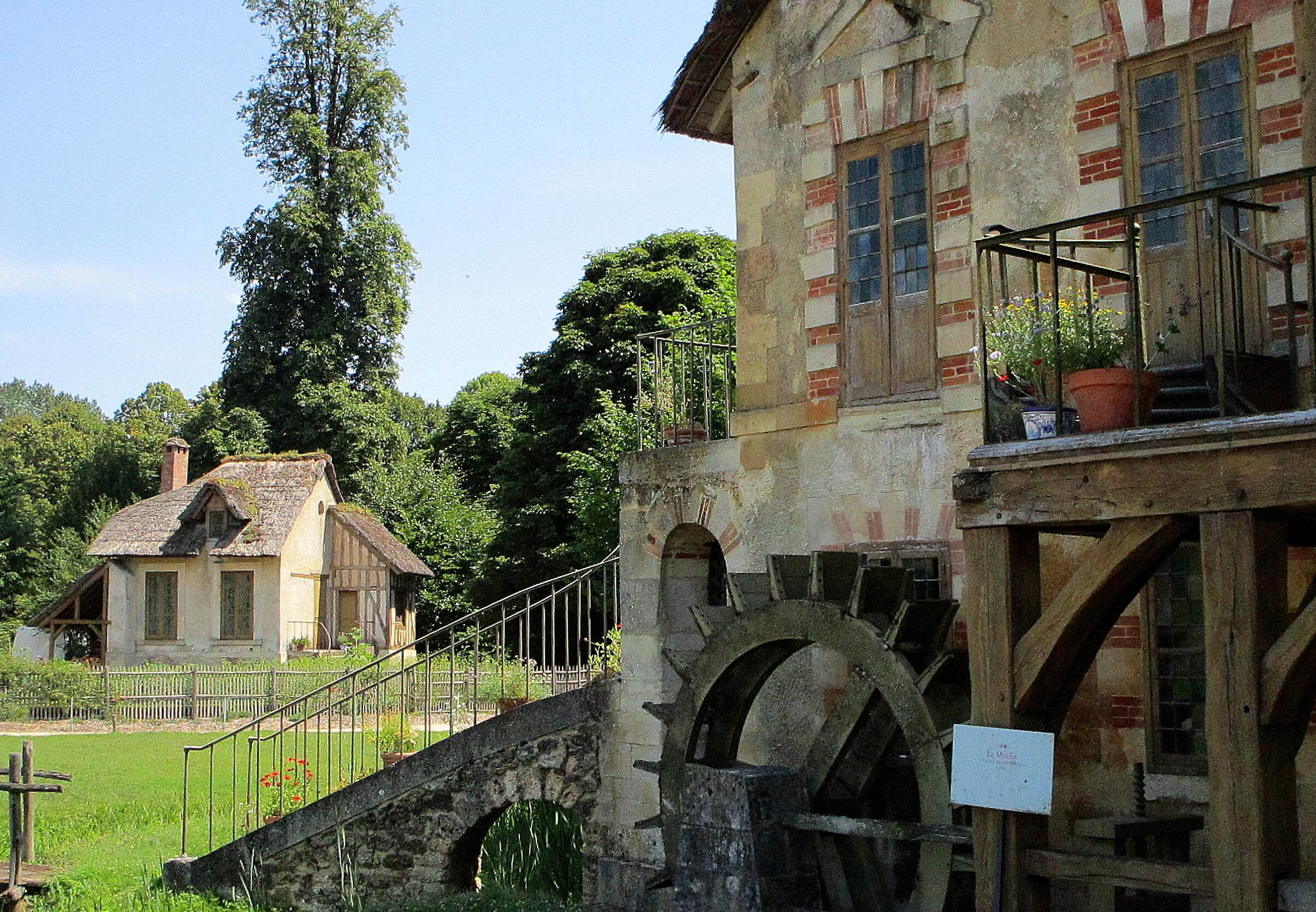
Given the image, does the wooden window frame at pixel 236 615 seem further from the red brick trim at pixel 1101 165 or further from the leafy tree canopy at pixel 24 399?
the leafy tree canopy at pixel 24 399

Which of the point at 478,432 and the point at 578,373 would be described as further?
the point at 478,432

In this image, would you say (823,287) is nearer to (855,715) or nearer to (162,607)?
(855,715)

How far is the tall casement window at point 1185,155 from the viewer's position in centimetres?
816

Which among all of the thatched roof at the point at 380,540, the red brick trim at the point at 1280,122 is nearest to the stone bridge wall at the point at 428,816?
the red brick trim at the point at 1280,122

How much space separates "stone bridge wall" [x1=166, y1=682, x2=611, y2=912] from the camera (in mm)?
11945

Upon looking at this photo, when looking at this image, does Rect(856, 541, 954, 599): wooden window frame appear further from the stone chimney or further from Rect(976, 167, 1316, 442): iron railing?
the stone chimney

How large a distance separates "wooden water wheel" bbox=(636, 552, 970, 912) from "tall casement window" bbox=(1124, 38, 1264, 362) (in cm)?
237

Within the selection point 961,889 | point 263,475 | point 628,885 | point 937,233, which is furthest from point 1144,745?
point 263,475

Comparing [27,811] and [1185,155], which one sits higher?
[1185,155]

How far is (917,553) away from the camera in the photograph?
384 inches

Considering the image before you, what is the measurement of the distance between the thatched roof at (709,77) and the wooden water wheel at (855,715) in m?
4.32

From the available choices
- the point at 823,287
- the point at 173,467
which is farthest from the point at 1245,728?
the point at 173,467

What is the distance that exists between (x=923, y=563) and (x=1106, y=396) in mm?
3236

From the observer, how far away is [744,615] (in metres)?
9.85
